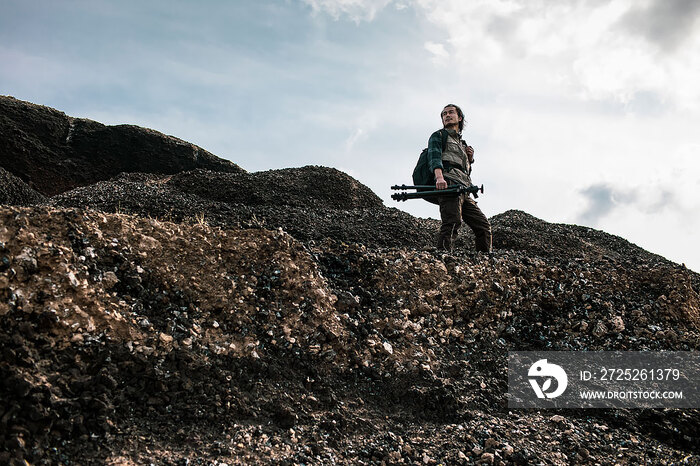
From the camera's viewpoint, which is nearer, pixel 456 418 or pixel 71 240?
pixel 456 418

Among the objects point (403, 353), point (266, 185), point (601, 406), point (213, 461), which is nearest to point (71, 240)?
point (213, 461)

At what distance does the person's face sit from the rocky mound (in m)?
12.8

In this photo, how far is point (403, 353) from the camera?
5180 millimetres

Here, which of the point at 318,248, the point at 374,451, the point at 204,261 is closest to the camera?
the point at 374,451

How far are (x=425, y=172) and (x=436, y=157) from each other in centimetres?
30

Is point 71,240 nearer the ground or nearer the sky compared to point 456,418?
nearer the sky

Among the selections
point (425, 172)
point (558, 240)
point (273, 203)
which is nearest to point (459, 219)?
point (425, 172)

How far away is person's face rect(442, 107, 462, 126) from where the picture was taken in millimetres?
7863

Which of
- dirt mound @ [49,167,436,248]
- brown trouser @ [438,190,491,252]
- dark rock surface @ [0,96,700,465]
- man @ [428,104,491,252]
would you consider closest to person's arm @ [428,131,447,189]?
man @ [428,104,491,252]

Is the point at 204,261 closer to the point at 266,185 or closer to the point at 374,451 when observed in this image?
the point at 374,451

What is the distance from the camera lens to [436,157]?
7.36 m

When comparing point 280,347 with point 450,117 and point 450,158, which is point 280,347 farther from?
point 450,117

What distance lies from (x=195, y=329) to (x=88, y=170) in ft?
51.4

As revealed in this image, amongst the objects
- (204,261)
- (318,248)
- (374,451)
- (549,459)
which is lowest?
(374,451)
